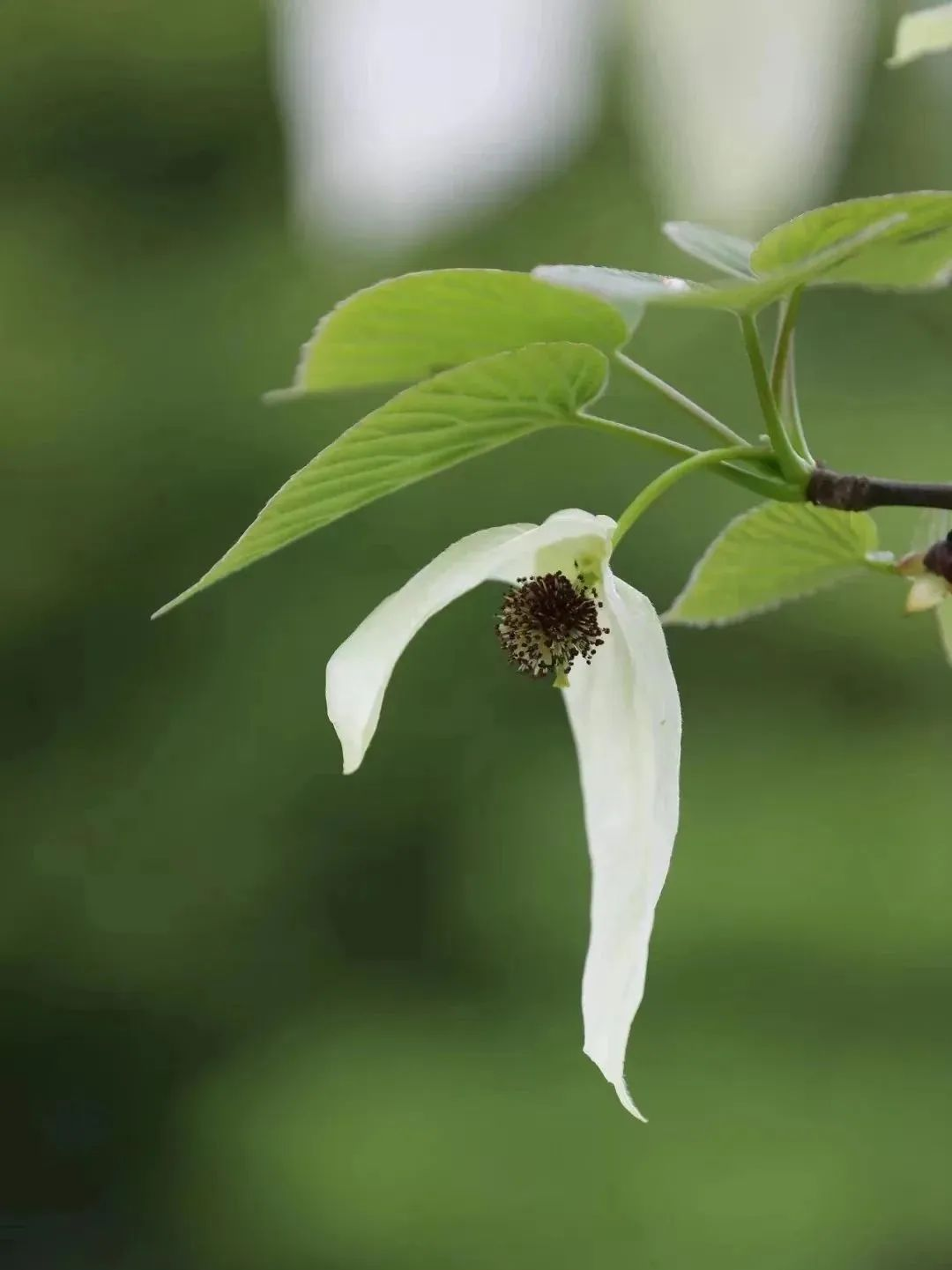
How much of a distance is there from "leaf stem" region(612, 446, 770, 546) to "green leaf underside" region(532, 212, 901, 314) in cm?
2

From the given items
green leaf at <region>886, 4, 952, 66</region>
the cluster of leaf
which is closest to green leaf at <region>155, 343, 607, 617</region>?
the cluster of leaf

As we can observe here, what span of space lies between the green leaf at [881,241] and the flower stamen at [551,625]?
0.22ft

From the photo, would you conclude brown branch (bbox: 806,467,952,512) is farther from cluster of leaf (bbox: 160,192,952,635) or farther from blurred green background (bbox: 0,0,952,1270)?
blurred green background (bbox: 0,0,952,1270)

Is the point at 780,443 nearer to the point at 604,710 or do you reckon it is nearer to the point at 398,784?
the point at 604,710

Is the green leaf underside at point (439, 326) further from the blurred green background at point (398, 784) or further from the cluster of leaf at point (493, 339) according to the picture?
the blurred green background at point (398, 784)

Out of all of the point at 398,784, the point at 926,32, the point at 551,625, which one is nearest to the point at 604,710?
the point at 551,625

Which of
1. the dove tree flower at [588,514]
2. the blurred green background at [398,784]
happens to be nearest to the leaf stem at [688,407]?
the dove tree flower at [588,514]

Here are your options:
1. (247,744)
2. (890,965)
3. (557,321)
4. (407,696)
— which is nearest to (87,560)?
(247,744)

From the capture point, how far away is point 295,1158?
80.4 inches

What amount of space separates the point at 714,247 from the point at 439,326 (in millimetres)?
60

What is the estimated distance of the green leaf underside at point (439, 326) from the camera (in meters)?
0.19

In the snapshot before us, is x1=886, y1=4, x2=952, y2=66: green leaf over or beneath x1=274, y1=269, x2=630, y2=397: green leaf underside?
over

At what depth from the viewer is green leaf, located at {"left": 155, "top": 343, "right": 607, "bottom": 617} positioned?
193mm

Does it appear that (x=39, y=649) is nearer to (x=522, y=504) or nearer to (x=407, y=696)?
(x=407, y=696)
